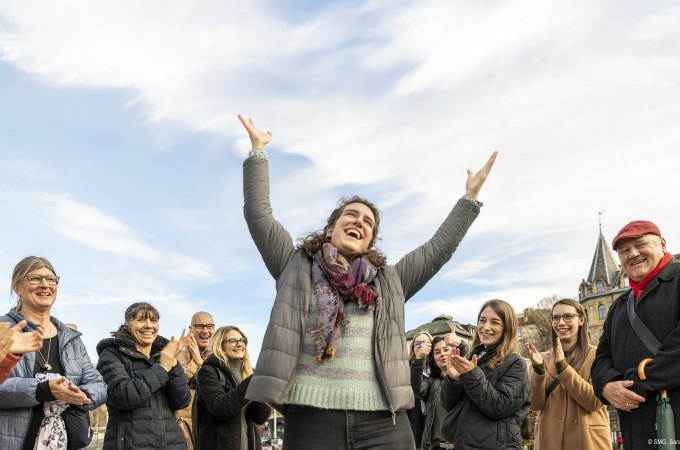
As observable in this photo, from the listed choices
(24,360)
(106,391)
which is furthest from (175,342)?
(24,360)

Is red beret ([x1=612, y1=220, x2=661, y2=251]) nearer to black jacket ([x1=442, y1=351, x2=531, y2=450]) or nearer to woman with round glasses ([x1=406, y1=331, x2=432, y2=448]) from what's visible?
black jacket ([x1=442, y1=351, x2=531, y2=450])

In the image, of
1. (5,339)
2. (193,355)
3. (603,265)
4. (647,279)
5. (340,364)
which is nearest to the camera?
(340,364)

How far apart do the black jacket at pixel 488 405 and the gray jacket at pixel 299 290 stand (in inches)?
74.1

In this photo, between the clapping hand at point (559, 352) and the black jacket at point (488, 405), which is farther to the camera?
the clapping hand at point (559, 352)

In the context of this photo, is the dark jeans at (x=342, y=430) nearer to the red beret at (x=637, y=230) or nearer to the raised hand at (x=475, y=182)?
the raised hand at (x=475, y=182)

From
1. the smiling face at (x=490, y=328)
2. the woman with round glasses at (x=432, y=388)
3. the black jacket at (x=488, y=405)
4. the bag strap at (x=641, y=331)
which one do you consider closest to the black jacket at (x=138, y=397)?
the black jacket at (x=488, y=405)

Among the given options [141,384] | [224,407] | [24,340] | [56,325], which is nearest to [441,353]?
[224,407]

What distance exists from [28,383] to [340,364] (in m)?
2.69

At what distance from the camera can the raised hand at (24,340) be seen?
4636 millimetres

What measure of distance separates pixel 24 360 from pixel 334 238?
2.84 metres

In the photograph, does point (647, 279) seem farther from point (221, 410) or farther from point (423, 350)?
point (423, 350)

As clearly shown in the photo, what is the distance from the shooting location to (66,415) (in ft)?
17.3

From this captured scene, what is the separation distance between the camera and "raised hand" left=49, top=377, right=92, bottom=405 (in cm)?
496

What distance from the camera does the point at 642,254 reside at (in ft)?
17.0
